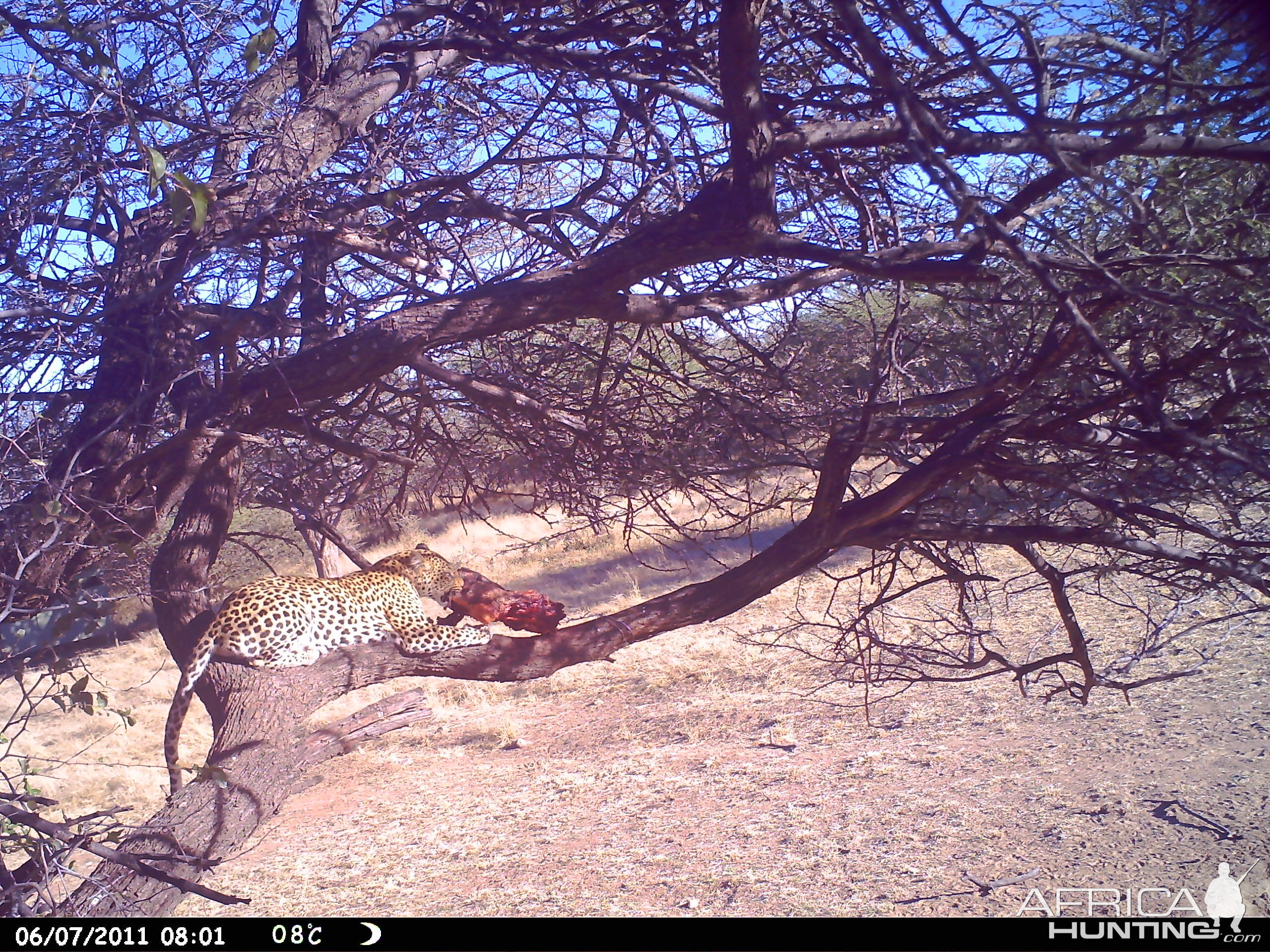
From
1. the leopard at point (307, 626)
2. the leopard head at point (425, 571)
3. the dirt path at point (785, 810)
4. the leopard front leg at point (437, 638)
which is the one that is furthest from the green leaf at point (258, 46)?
the dirt path at point (785, 810)

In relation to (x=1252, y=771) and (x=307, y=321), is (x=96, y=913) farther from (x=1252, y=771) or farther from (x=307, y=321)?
(x=1252, y=771)

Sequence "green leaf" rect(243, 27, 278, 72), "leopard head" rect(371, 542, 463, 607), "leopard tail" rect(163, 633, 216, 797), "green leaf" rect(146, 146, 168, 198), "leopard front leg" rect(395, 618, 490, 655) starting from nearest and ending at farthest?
1. "green leaf" rect(146, 146, 168, 198)
2. "green leaf" rect(243, 27, 278, 72)
3. "leopard tail" rect(163, 633, 216, 797)
4. "leopard front leg" rect(395, 618, 490, 655)
5. "leopard head" rect(371, 542, 463, 607)

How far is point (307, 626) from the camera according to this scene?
4105mm

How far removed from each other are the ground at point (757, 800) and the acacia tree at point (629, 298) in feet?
3.14

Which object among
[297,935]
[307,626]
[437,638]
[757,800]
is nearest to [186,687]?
[307,626]

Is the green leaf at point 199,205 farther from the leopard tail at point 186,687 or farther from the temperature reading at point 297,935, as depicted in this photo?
the temperature reading at point 297,935

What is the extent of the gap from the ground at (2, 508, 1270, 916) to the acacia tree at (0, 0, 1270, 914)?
957mm

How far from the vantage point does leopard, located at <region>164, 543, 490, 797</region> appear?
153 inches

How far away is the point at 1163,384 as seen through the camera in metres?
3.30

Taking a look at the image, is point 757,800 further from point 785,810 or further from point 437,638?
point 437,638

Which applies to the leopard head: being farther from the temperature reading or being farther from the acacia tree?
the temperature reading

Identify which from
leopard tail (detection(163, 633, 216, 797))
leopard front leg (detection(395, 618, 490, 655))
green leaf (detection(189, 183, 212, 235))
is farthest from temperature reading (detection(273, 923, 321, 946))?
green leaf (detection(189, 183, 212, 235))

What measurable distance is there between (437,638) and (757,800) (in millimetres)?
4448

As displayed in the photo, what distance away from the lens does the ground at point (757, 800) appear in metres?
5.68
